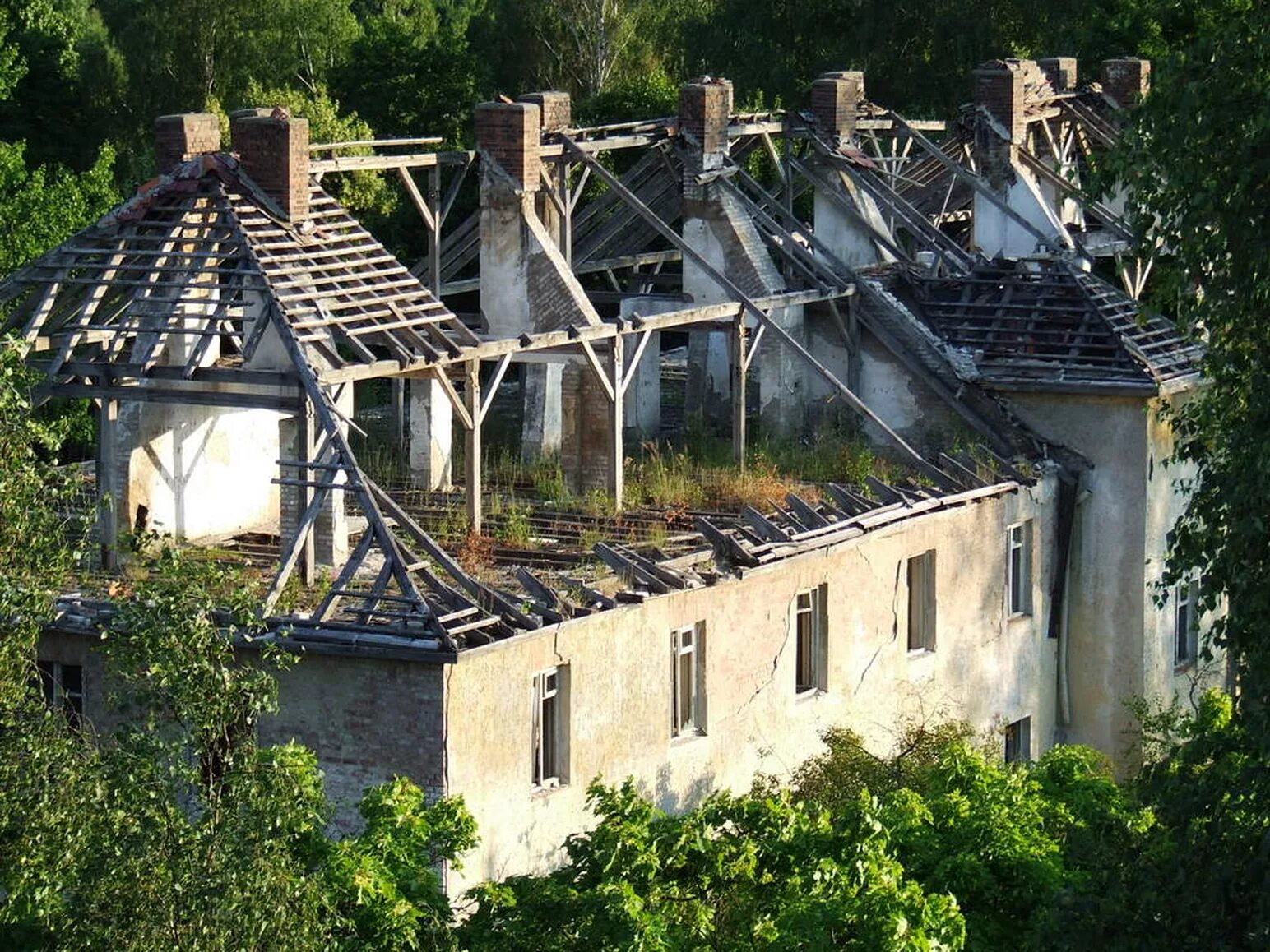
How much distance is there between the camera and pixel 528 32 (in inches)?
2355

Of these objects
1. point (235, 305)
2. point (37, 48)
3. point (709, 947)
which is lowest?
point (709, 947)

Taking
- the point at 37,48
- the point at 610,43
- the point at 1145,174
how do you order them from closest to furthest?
the point at 1145,174, the point at 37,48, the point at 610,43

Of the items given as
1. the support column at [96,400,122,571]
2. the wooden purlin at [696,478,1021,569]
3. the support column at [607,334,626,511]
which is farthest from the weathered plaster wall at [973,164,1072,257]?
the support column at [96,400,122,571]

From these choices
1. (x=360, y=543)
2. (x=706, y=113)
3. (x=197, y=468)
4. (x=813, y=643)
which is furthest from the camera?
(x=706, y=113)

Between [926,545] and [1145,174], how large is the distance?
1123cm

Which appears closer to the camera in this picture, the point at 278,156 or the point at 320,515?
the point at 320,515

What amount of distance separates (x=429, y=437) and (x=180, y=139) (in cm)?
497

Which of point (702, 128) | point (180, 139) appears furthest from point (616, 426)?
point (702, 128)

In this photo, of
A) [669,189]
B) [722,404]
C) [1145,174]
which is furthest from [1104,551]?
[1145,174]

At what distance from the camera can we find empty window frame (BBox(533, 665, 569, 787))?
2378 centimetres

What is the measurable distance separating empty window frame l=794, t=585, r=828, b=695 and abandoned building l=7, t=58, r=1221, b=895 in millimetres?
37

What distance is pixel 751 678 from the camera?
2645 centimetres

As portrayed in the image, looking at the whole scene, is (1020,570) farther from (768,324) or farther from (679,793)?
(679,793)

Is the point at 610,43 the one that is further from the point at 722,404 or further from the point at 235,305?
the point at 235,305
